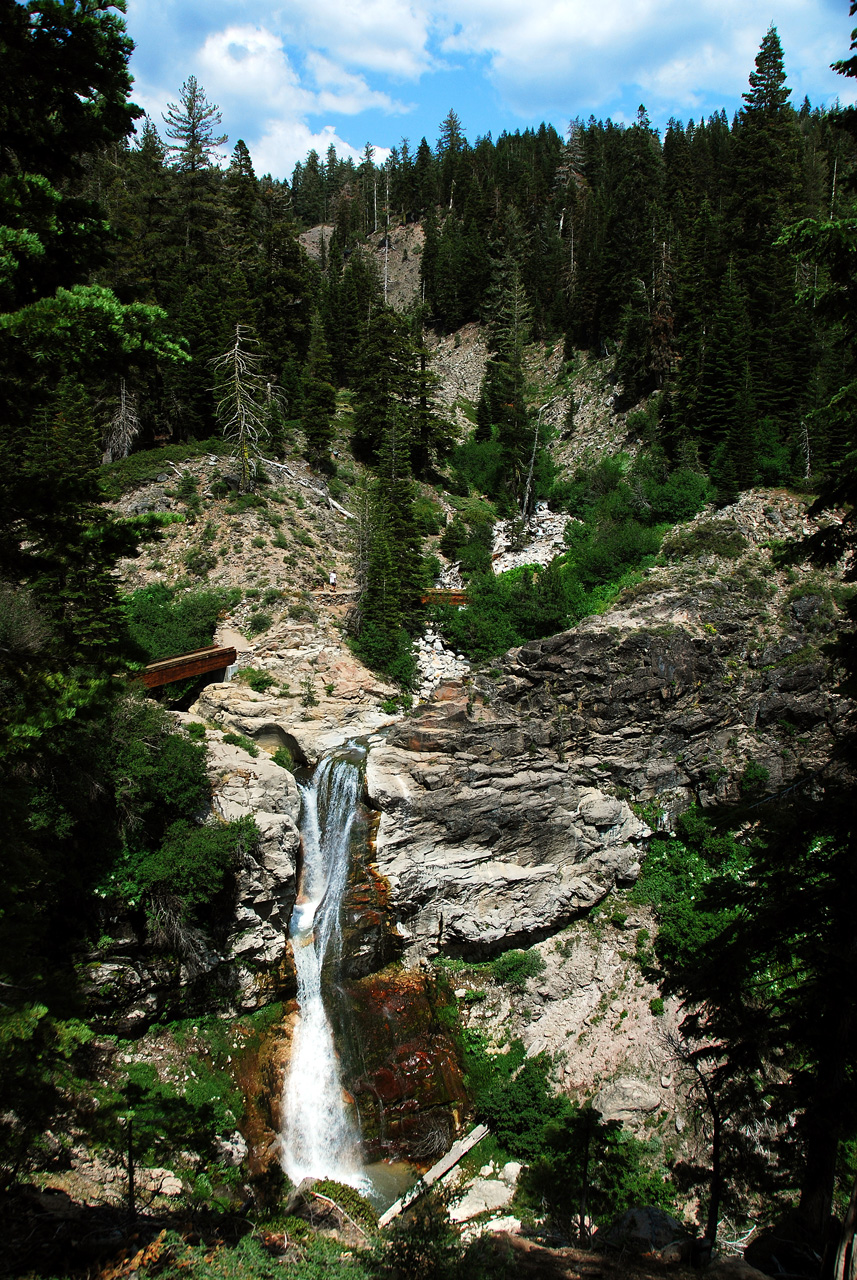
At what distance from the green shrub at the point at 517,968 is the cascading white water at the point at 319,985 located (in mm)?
5232

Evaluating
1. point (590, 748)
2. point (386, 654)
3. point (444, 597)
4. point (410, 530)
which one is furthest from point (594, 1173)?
point (410, 530)

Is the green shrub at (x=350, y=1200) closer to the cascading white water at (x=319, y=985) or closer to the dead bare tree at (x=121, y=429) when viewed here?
the cascading white water at (x=319, y=985)

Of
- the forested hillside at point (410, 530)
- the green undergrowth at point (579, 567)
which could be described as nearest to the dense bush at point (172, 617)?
the forested hillside at point (410, 530)

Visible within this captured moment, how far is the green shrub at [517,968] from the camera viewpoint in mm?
20672

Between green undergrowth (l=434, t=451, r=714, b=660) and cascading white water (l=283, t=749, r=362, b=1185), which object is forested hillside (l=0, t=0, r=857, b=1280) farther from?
cascading white water (l=283, t=749, r=362, b=1185)

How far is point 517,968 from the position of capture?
20922 millimetres

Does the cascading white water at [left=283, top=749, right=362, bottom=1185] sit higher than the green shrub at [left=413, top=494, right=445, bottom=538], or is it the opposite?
the green shrub at [left=413, top=494, right=445, bottom=538]

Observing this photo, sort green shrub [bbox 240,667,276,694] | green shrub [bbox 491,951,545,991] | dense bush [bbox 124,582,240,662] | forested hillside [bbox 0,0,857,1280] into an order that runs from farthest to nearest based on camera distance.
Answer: dense bush [bbox 124,582,240,662]
green shrub [bbox 240,667,276,694]
green shrub [bbox 491,951,545,991]
forested hillside [bbox 0,0,857,1280]

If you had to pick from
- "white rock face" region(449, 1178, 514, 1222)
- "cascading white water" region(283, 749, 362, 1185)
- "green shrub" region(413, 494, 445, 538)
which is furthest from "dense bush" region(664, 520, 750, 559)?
"white rock face" region(449, 1178, 514, 1222)

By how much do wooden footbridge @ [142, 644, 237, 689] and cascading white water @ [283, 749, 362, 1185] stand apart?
6.91 metres

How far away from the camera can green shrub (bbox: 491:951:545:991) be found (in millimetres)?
20672

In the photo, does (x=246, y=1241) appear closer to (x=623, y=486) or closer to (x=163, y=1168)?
(x=163, y=1168)

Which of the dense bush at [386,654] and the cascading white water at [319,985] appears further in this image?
the dense bush at [386,654]

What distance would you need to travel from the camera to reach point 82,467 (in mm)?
25000
